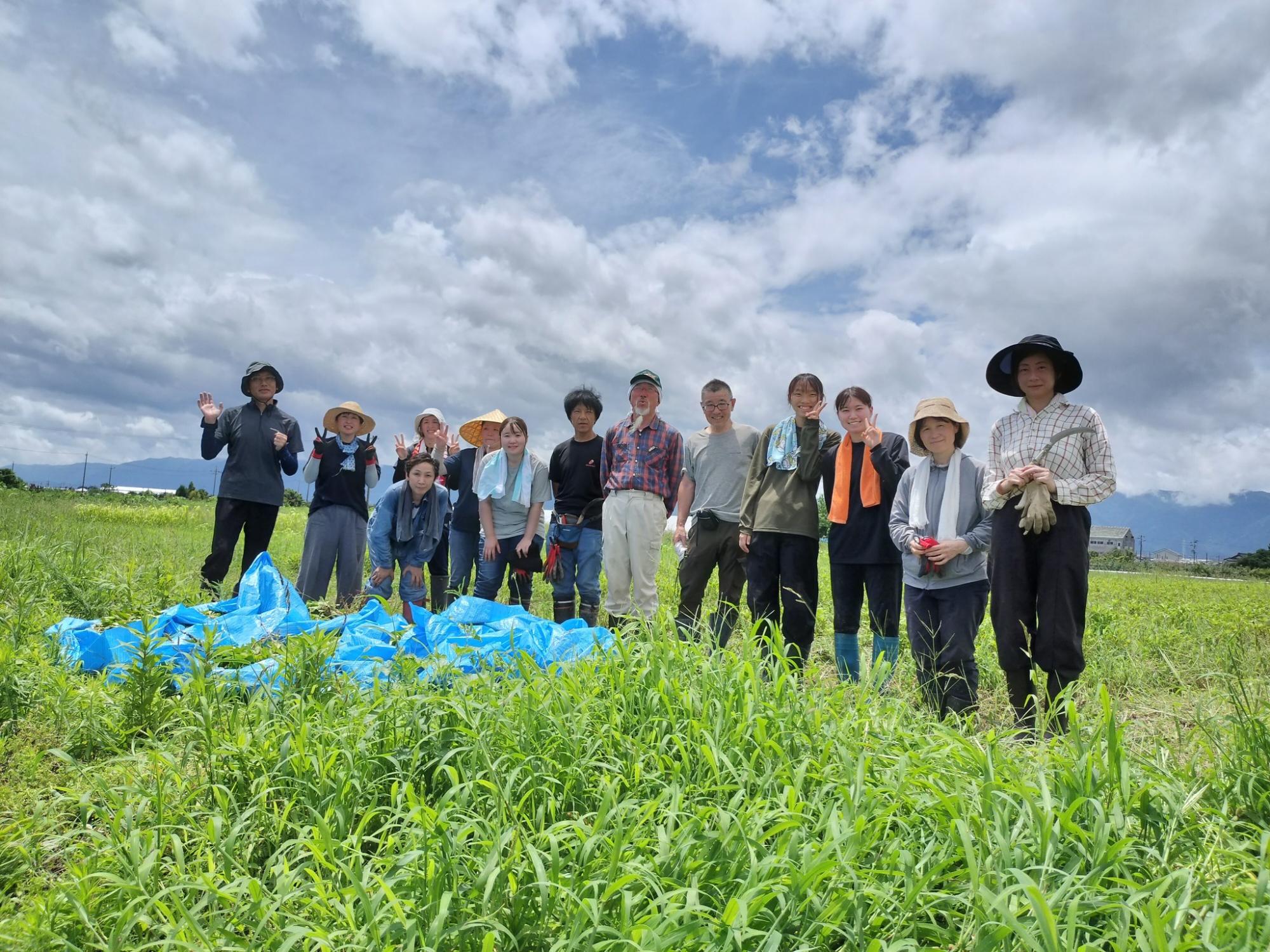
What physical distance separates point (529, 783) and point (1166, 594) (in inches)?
671

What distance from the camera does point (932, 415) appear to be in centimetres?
420

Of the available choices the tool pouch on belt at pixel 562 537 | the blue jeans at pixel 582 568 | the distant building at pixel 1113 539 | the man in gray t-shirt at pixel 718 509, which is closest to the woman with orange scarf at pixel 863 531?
the man in gray t-shirt at pixel 718 509

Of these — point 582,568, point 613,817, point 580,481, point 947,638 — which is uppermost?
point 580,481

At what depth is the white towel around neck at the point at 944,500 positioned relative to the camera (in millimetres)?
4062

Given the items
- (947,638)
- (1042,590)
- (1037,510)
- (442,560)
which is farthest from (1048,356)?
(442,560)

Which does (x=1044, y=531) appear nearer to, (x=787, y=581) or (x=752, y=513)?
(x=787, y=581)

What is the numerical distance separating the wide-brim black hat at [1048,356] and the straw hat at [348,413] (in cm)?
484

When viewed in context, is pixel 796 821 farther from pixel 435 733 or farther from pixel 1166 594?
pixel 1166 594

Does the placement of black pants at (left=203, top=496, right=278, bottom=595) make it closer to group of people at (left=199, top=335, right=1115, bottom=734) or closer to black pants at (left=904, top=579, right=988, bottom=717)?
group of people at (left=199, top=335, right=1115, bottom=734)

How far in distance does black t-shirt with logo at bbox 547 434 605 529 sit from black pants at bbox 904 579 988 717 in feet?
8.12

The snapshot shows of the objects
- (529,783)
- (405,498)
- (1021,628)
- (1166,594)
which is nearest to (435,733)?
(529,783)

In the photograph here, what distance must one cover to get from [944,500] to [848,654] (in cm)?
109

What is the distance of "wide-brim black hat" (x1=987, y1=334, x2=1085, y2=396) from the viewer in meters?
3.87

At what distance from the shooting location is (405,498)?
5.82 meters
